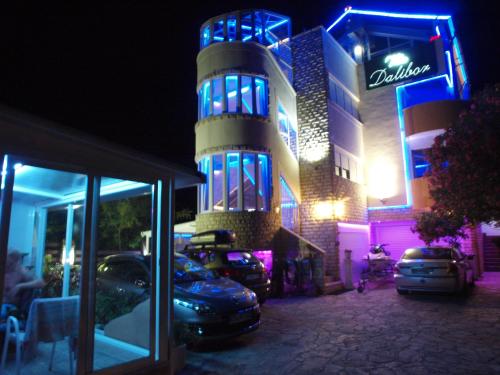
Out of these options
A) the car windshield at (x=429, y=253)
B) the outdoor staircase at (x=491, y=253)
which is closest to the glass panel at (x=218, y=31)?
the car windshield at (x=429, y=253)

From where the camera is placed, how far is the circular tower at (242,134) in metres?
13.4

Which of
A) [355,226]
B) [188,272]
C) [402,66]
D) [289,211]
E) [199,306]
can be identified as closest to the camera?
[199,306]

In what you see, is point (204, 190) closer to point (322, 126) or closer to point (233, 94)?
point (233, 94)

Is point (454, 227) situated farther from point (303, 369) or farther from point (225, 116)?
point (303, 369)

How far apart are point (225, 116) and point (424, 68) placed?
34.7 feet

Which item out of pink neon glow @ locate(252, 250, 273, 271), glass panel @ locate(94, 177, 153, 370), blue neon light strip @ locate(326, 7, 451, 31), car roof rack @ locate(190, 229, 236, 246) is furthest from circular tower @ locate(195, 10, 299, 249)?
blue neon light strip @ locate(326, 7, 451, 31)

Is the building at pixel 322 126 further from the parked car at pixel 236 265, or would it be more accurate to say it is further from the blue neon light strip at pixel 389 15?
the parked car at pixel 236 265

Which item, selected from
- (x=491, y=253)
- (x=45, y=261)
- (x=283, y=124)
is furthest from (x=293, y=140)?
(x=491, y=253)

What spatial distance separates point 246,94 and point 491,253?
1545 cm

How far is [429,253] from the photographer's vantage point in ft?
36.4

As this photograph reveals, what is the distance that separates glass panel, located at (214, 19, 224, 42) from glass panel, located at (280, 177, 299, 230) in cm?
695

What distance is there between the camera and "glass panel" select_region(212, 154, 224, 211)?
45.1ft

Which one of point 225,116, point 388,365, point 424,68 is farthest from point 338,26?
point 388,365

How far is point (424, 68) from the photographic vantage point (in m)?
17.9
